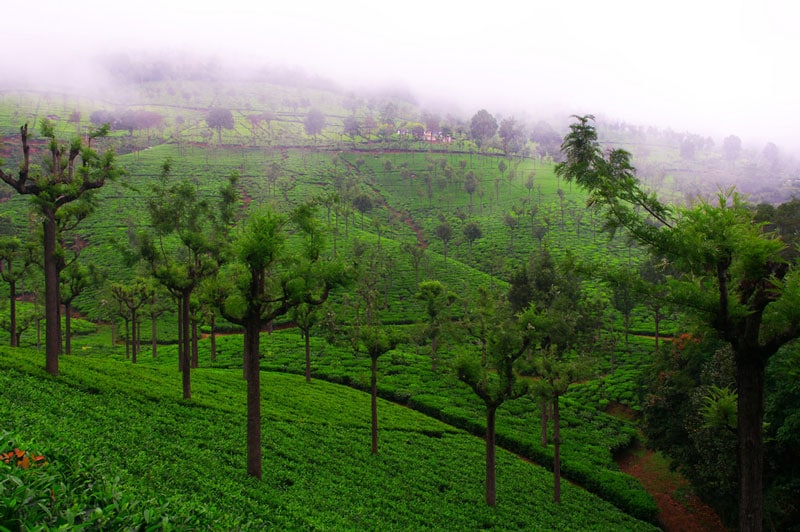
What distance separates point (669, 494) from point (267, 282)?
23852 mm

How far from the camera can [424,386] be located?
34.8 m

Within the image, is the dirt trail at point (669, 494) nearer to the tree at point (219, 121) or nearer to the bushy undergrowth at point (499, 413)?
the bushy undergrowth at point (499, 413)

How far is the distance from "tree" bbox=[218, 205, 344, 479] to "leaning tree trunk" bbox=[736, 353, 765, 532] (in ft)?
34.4

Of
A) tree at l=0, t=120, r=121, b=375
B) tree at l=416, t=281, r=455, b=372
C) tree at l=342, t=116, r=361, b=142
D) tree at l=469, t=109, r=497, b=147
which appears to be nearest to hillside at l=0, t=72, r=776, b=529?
tree at l=0, t=120, r=121, b=375

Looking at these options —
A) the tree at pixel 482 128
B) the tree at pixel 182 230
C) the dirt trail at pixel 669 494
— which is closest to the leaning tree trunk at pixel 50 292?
the tree at pixel 182 230

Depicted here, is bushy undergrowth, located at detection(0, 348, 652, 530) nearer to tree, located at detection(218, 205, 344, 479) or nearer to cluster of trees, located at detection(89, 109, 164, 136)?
tree, located at detection(218, 205, 344, 479)

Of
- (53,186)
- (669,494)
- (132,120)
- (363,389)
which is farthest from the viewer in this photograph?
(132,120)

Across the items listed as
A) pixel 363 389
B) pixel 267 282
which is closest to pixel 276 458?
pixel 267 282

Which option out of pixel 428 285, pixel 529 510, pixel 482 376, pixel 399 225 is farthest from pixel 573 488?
pixel 399 225

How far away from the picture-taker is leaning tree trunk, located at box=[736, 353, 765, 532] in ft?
29.1

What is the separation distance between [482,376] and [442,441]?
8.69 metres

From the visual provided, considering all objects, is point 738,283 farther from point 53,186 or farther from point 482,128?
point 482,128

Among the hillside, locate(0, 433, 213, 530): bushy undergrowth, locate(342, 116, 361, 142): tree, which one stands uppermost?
locate(342, 116, 361, 142): tree

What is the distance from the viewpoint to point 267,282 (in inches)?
552
